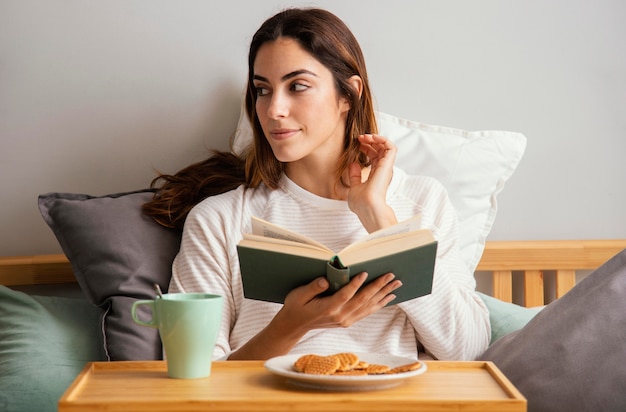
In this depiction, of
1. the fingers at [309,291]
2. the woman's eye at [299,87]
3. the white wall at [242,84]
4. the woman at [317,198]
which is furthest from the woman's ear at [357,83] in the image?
the fingers at [309,291]

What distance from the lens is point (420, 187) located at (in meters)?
1.71

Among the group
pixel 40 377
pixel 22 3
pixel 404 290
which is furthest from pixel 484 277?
pixel 22 3

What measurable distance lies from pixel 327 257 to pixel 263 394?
244 millimetres

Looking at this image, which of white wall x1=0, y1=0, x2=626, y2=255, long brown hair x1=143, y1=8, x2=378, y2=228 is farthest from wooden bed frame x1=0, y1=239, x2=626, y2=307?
long brown hair x1=143, y1=8, x2=378, y2=228

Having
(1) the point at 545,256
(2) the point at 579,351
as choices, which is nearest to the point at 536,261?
(1) the point at 545,256

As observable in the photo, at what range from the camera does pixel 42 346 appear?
4.97ft

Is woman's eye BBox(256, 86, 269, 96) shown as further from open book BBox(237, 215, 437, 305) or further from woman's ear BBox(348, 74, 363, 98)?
open book BBox(237, 215, 437, 305)

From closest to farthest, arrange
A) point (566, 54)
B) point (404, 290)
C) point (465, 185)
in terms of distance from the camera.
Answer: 1. point (404, 290)
2. point (465, 185)
3. point (566, 54)

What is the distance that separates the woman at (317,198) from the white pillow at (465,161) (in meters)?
0.12

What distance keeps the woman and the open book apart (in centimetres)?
26

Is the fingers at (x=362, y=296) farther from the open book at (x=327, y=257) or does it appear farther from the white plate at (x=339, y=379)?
the white plate at (x=339, y=379)

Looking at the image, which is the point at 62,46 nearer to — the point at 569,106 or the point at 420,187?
the point at 420,187

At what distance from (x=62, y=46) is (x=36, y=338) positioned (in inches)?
29.4

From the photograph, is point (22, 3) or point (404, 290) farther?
point (22, 3)
